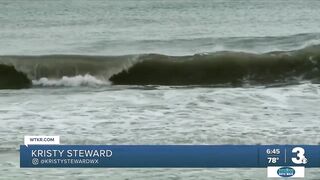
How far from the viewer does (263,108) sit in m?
11.5

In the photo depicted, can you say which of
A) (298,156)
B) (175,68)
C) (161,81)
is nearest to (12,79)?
(161,81)

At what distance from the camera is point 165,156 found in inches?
266

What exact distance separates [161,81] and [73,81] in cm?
216

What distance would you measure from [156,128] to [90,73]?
826 centimetres

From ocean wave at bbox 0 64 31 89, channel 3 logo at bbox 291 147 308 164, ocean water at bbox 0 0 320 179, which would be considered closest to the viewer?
channel 3 logo at bbox 291 147 308 164

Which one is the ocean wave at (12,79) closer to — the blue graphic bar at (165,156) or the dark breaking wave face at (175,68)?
the dark breaking wave face at (175,68)

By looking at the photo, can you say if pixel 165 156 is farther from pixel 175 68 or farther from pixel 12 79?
pixel 175 68

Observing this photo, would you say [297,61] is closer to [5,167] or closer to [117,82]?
[117,82]

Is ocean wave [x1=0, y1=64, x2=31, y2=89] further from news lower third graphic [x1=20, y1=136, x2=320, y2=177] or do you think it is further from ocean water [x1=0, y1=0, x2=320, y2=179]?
news lower third graphic [x1=20, y1=136, x2=320, y2=177]

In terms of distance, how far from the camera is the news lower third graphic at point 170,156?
6566 millimetres

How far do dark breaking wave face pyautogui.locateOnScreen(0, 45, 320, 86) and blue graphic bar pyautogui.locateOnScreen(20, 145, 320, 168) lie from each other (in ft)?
31.6

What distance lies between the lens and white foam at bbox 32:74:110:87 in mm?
16469

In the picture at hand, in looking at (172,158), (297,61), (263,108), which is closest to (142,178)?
(172,158)

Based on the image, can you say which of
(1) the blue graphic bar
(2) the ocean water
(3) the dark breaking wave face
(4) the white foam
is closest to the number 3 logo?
(1) the blue graphic bar
